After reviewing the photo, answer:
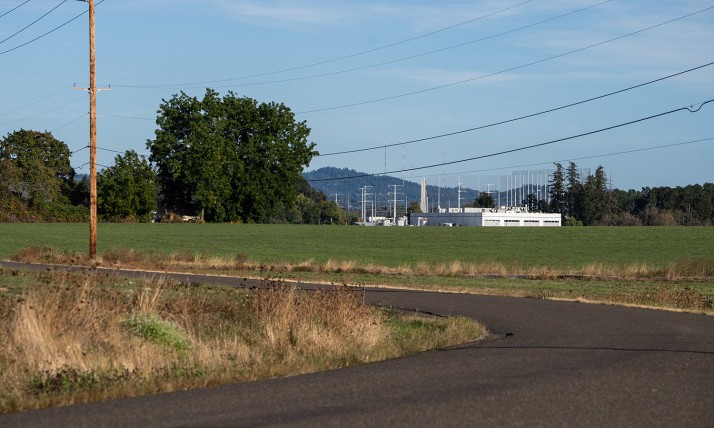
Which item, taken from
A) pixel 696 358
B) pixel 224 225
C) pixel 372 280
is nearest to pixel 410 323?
pixel 696 358

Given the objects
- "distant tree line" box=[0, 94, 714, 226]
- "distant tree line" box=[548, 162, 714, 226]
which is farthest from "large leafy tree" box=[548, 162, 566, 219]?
"distant tree line" box=[0, 94, 714, 226]

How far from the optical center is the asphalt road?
27.2ft

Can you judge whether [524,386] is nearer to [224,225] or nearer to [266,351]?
[266,351]

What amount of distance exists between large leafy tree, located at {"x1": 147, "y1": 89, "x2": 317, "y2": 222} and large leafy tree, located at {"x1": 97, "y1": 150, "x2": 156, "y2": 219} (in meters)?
2.97

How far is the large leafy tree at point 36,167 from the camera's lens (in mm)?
98700

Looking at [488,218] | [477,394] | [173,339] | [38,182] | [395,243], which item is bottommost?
[477,394]

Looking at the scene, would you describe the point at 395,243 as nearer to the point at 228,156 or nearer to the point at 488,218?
the point at 228,156

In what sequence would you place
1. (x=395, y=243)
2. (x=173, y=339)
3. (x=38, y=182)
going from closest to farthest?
(x=173, y=339)
(x=395, y=243)
(x=38, y=182)

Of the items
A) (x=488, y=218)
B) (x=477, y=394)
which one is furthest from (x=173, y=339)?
(x=488, y=218)

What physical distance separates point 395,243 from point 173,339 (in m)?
64.6

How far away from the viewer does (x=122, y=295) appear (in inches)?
682

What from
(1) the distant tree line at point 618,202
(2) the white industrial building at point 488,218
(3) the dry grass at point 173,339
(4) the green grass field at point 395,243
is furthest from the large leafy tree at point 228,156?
(3) the dry grass at point 173,339

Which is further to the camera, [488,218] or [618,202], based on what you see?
[618,202]

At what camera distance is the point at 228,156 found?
105 m
